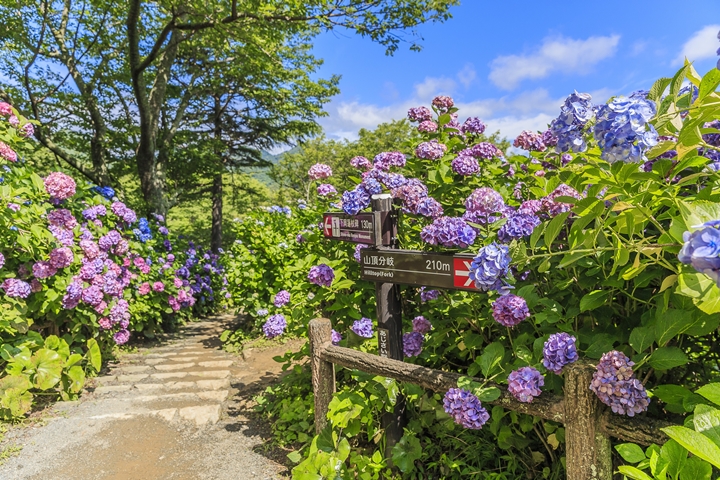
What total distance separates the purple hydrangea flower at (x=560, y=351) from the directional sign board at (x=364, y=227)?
101 centimetres

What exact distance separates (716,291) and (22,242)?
3711 millimetres

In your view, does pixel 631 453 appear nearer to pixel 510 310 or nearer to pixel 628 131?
pixel 510 310

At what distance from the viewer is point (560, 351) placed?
1343 mm

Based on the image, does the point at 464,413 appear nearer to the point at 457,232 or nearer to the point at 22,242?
the point at 457,232

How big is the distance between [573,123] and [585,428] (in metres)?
0.93

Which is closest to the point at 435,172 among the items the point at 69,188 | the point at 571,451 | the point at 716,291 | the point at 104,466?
the point at 571,451

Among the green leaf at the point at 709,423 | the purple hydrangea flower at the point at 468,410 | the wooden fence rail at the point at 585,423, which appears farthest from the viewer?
the purple hydrangea flower at the point at 468,410

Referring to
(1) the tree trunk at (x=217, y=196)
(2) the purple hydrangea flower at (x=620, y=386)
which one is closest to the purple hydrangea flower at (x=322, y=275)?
(2) the purple hydrangea flower at (x=620, y=386)

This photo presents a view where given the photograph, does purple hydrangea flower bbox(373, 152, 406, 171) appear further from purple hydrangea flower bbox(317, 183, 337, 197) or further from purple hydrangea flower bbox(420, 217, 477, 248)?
purple hydrangea flower bbox(420, 217, 477, 248)

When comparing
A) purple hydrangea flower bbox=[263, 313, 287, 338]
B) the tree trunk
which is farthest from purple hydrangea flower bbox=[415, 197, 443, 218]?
the tree trunk

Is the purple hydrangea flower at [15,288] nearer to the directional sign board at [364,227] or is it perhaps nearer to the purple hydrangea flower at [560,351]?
the directional sign board at [364,227]

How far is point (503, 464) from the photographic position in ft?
6.47

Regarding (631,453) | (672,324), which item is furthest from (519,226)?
(631,453)

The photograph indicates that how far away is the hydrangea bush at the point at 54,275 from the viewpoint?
3.11m
